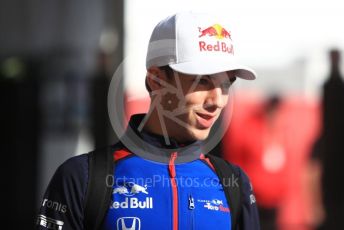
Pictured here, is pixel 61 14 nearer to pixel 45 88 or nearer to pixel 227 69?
pixel 45 88

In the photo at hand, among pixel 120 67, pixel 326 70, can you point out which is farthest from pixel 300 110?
pixel 120 67

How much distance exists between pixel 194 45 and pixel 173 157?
32 centimetres

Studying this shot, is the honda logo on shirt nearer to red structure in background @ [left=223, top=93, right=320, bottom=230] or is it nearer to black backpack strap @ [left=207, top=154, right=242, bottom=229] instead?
black backpack strap @ [left=207, top=154, right=242, bottom=229]

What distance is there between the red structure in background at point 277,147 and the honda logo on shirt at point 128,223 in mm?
2937

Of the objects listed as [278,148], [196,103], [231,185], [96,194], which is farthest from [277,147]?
[96,194]

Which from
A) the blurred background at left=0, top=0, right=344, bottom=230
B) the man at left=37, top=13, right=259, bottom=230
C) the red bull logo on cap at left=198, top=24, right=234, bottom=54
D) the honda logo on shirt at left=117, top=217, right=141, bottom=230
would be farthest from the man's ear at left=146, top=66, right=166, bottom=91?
the blurred background at left=0, top=0, right=344, bottom=230

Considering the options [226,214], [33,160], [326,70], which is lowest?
[33,160]

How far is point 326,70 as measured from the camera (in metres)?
4.74

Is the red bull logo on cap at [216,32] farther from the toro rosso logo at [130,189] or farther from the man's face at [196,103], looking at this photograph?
the toro rosso logo at [130,189]

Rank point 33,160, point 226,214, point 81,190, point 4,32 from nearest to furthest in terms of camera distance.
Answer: point 81,190
point 226,214
point 33,160
point 4,32

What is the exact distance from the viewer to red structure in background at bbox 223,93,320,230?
4828 mm

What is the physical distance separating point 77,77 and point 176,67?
3894 mm

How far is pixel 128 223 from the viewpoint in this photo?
1.90 metres

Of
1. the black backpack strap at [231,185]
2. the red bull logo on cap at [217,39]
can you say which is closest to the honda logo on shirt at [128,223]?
the black backpack strap at [231,185]
